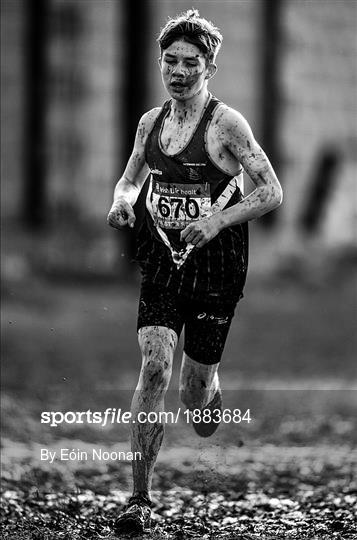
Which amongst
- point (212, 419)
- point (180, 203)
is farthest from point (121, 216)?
point (212, 419)

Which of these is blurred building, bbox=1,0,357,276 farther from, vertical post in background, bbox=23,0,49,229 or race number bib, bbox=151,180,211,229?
race number bib, bbox=151,180,211,229

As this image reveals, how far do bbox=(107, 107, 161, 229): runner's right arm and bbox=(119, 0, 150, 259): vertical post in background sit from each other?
755cm

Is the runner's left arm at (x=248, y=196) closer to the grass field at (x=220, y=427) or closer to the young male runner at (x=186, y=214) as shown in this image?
the young male runner at (x=186, y=214)

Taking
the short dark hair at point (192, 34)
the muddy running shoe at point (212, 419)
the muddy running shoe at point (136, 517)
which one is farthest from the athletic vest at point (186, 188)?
the muddy running shoe at point (136, 517)

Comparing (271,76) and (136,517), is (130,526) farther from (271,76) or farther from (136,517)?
(271,76)

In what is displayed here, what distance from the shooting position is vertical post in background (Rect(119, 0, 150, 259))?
489 inches

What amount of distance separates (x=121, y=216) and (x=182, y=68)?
653 mm

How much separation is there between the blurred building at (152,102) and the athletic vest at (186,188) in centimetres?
1079

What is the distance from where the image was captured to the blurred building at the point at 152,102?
1630 centimetres

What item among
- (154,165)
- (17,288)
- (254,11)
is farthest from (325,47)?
(154,165)

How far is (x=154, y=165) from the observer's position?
4594 millimetres

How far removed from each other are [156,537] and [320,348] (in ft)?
21.8

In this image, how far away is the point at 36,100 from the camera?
1661 cm

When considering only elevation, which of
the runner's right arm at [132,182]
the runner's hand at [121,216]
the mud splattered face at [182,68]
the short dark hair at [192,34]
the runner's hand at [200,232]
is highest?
the short dark hair at [192,34]
